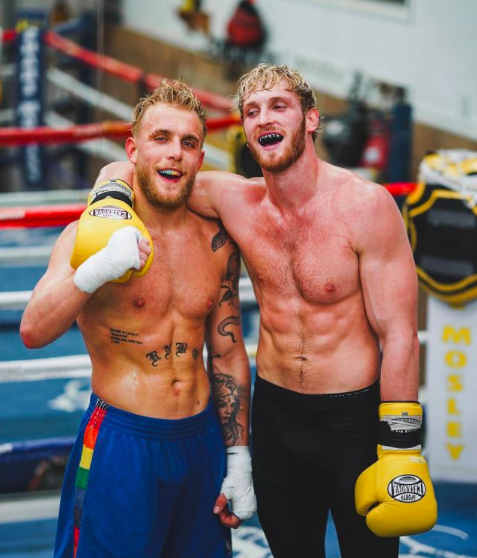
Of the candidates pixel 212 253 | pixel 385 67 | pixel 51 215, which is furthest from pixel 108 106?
pixel 212 253

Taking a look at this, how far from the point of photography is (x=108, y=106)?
7.96 m

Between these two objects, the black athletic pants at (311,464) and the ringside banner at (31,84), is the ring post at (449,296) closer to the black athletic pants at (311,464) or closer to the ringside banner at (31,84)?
the black athletic pants at (311,464)

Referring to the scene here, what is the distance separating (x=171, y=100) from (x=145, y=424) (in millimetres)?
764

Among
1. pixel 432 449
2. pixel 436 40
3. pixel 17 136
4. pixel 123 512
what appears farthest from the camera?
pixel 436 40

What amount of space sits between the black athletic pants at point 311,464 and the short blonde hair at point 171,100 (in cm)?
71

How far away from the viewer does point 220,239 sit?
2.49 m

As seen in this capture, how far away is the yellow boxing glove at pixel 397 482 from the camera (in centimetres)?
226

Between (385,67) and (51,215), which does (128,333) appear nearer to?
(51,215)

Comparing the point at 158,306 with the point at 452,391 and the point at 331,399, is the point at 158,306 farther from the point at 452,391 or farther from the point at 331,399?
the point at 452,391

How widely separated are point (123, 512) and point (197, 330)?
467mm

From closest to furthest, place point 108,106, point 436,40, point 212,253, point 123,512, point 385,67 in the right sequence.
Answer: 1. point 123,512
2. point 212,253
3. point 436,40
4. point 385,67
5. point 108,106

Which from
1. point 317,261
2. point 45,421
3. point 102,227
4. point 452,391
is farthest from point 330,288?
point 45,421

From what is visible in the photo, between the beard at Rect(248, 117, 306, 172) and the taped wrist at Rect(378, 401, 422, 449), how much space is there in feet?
2.01

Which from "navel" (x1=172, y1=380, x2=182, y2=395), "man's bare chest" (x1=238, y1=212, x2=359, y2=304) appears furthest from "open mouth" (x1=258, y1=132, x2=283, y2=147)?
"navel" (x1=172, y1=380, x2=182, y2=395)
